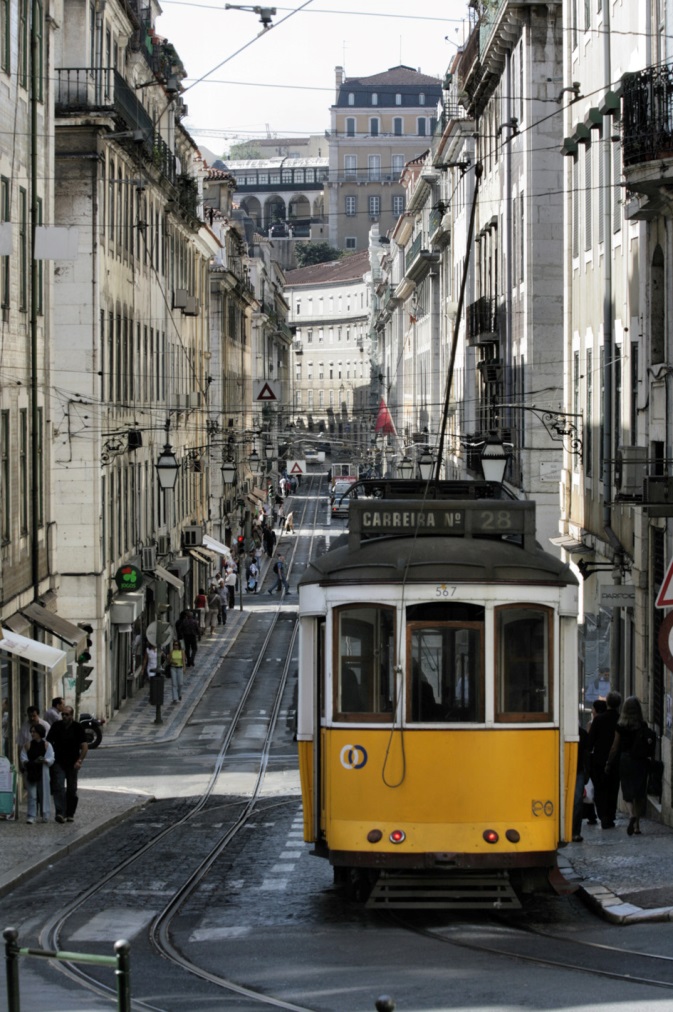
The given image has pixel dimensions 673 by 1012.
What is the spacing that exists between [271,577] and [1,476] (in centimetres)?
4841

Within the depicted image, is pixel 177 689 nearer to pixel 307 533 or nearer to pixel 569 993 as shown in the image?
pixel 569 993

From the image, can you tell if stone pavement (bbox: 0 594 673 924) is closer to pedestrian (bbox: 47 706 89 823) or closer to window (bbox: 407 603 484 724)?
pedestrian (bbox: 47 706 89 823)

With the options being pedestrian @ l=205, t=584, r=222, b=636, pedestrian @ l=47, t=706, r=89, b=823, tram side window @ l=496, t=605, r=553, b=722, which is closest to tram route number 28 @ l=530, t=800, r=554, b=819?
tram side window @ l=496, t=605, r=553, b=722

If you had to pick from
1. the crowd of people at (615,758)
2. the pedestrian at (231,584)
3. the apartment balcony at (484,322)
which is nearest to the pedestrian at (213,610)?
the pedestrian at (231,584)

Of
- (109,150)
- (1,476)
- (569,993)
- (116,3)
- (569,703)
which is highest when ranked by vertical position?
(116,3)

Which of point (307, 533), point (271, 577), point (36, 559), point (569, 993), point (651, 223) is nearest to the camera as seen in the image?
point (569, 993)

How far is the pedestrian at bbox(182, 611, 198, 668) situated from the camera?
151 ft

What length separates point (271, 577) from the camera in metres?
74.0

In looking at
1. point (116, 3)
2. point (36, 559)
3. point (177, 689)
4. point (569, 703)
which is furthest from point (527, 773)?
point (116, 3)

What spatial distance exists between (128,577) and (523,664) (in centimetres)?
2646

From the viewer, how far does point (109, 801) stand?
26.0 metres

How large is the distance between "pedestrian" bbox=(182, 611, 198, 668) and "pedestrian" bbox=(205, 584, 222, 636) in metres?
7.65

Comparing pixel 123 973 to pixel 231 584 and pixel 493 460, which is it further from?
pixel 231 584

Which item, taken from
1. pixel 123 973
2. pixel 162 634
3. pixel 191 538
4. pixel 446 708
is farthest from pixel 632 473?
pixel 191 538
